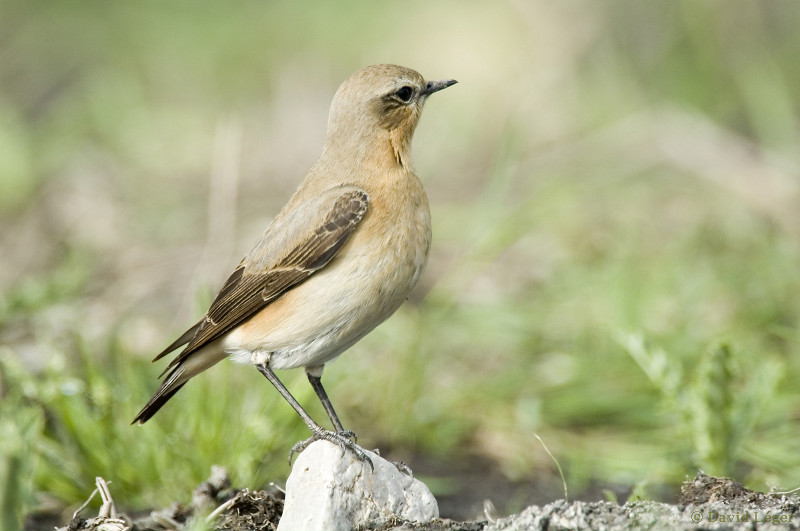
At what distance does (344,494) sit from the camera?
4000 millimetres

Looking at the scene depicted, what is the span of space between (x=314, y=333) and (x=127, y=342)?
8.75 feet

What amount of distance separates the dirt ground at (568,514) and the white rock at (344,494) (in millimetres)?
78

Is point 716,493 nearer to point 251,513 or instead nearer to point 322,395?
point 251,513

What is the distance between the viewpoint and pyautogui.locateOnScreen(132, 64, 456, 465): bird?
4.77 meters

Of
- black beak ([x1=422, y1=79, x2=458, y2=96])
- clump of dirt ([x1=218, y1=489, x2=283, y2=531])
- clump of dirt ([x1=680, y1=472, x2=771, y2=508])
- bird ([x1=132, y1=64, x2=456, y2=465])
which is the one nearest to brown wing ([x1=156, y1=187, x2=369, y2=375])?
bird ([x1=132, y1=64, x2=456, y2=465])

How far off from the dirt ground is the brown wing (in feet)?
2.94

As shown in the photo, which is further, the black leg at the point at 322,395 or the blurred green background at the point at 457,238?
the blurred green background at the point at 457,238

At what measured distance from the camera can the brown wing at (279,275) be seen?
490cm

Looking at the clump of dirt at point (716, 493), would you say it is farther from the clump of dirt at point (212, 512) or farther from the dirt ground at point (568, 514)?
the clump of dirt at point (212, 512)

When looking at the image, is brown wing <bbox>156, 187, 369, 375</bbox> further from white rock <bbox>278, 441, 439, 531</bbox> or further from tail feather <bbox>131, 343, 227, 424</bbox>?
white rock <bbox>278, 441, 439, 531</bbox>

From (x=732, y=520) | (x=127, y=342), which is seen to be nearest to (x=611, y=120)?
(x=127, y=342)

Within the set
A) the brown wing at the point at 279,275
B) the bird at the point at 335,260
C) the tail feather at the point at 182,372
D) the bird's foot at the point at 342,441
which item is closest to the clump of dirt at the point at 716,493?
the bird's foot at the point at 342,441

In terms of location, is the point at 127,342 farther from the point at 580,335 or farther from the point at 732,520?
the point at 732,520

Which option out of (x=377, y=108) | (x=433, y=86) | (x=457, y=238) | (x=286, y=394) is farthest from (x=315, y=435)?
(x=457, y=238)
